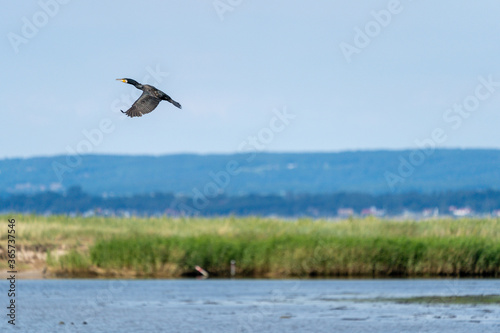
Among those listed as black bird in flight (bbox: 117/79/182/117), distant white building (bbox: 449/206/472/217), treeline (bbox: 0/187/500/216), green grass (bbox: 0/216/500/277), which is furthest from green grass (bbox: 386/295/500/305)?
treeline (bbox: 0/187/500/216)

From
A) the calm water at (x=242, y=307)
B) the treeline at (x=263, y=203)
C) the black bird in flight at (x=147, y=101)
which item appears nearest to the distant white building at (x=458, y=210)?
the treeline at (x=263, y=203)

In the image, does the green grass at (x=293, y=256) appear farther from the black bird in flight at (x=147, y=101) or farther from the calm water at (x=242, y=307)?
the black bird in flight at (x=147, y=101)

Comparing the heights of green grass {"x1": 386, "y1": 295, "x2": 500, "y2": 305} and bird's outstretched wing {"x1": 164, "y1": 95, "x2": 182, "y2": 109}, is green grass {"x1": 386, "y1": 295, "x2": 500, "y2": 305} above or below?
below

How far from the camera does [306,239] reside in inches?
1580

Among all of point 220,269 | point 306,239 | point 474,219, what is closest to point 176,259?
point 220,269

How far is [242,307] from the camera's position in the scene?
30703mm

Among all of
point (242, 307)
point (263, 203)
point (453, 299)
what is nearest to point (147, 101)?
point (242, 307)

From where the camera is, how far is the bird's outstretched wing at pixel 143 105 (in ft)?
60.1

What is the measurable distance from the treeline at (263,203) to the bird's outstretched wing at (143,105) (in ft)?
497

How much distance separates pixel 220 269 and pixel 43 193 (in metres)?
140

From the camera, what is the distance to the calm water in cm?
2678

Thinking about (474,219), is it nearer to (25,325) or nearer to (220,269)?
(220,269)

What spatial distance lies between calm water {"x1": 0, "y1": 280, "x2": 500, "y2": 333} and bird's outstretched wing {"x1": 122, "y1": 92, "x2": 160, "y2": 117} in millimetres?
8914

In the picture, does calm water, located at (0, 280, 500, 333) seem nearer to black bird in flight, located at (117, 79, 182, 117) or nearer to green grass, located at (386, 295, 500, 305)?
green grass, located at (386, 295, 500, 305)
